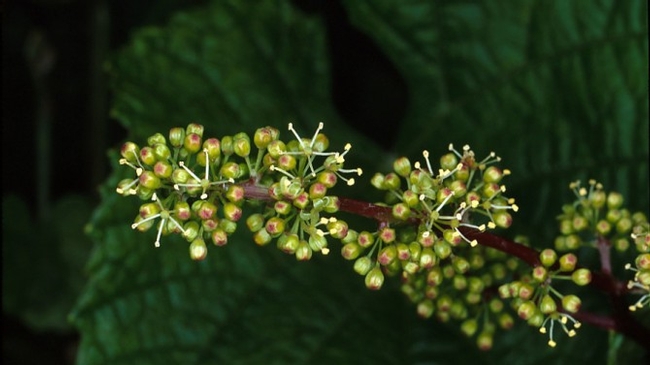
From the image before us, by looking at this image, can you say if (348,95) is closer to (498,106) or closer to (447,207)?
(498,106)

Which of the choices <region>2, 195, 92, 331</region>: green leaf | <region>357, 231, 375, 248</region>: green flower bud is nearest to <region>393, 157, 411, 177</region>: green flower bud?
<region>357, 231, 375, 248</region>: green flower bud

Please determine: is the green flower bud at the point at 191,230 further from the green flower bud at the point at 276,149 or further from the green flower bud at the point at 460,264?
the green flower bud at the point at 460,264

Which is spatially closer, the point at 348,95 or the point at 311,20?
the point at 311,20

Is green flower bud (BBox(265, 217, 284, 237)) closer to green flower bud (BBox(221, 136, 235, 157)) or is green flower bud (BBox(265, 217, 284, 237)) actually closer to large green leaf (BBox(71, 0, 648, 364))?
green flower bud (BBox(221, 136, 235, 157))

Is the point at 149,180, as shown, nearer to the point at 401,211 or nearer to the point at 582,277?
the point at 401,211

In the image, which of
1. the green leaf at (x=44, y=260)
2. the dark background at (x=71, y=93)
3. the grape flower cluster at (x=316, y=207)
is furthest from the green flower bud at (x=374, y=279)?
the green leaf at (x=44, y=260)

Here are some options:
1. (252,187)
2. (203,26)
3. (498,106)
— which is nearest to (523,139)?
(498,106)

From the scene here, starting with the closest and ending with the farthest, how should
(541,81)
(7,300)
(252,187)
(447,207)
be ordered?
(252,187), (447,207), (541,81), (7,300)
